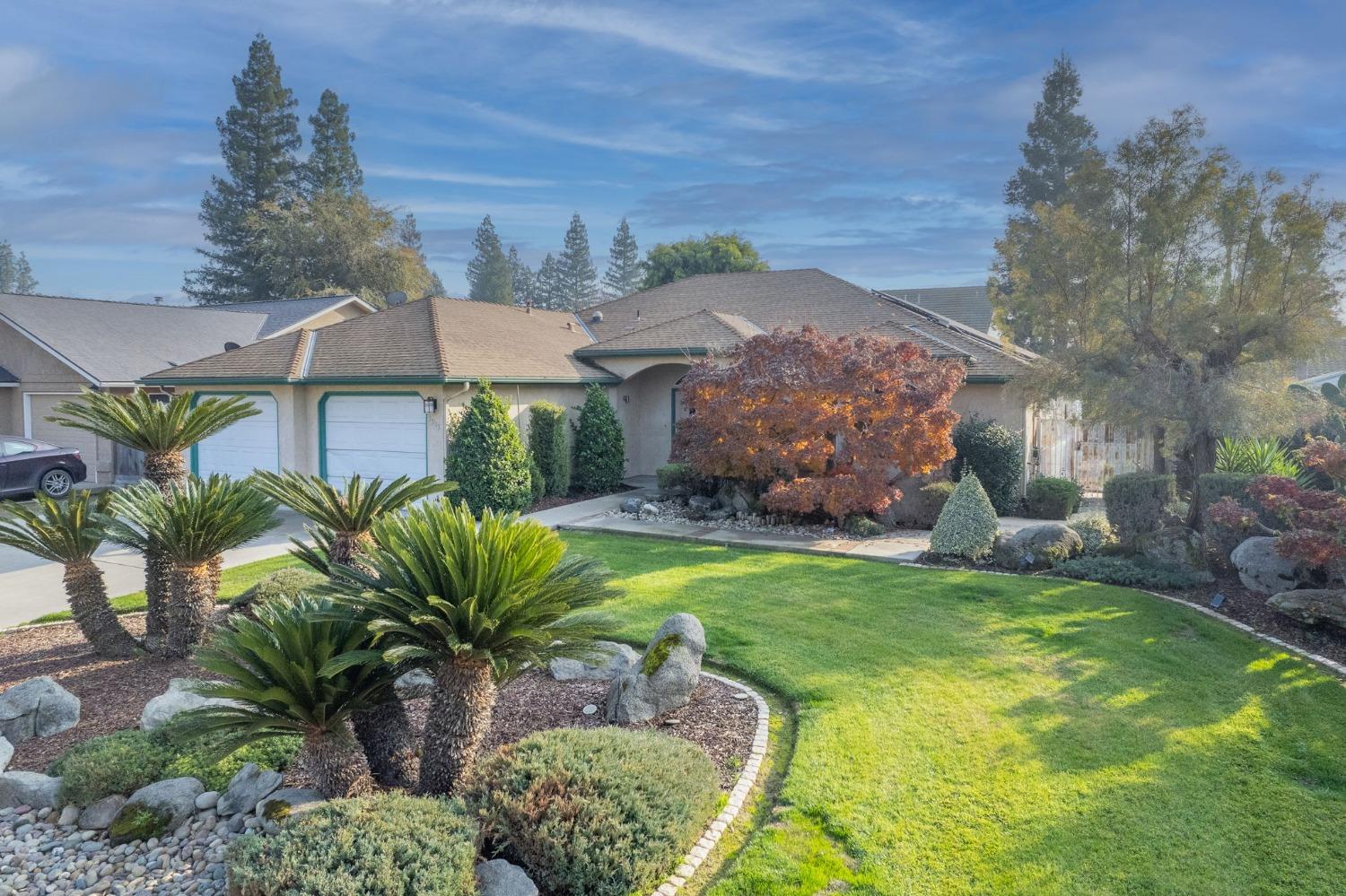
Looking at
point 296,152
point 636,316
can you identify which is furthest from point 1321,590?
point 296,152

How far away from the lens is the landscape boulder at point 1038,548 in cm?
1023

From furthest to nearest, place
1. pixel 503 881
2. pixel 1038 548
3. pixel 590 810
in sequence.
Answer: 1. pixel 1038 548
2. pixel 590 810
3. pixel 503 881

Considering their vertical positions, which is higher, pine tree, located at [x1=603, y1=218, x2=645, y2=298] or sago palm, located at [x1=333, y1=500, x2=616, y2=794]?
pine tree, located at [x1=603, y1=218, x2=645, y2=298]

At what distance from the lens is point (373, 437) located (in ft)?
51.3

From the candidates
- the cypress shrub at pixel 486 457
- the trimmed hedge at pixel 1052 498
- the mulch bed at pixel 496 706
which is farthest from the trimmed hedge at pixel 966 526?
the cypress shrub at pixel 486 457

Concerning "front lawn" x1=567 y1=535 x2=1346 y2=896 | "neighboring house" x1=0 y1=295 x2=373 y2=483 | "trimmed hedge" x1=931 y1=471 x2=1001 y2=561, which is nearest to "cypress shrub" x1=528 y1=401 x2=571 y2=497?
"front lawn" x1=567 y1=535 x2=1346 y2=896

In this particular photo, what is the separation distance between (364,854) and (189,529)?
4365 mm

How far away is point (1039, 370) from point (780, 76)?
8454mm

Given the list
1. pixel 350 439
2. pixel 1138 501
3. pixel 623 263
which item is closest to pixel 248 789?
pixel 1138 501

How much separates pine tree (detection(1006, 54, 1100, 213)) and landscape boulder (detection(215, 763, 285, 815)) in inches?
1648

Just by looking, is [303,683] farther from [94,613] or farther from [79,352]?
[79,352]

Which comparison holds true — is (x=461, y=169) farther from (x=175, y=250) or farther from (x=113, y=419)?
(x=175, y=250)

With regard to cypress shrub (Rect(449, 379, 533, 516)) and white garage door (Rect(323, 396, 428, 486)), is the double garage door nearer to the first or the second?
white garage door (Rect(323, 396, 428, 486))

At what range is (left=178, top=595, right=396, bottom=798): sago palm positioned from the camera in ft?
12.8
